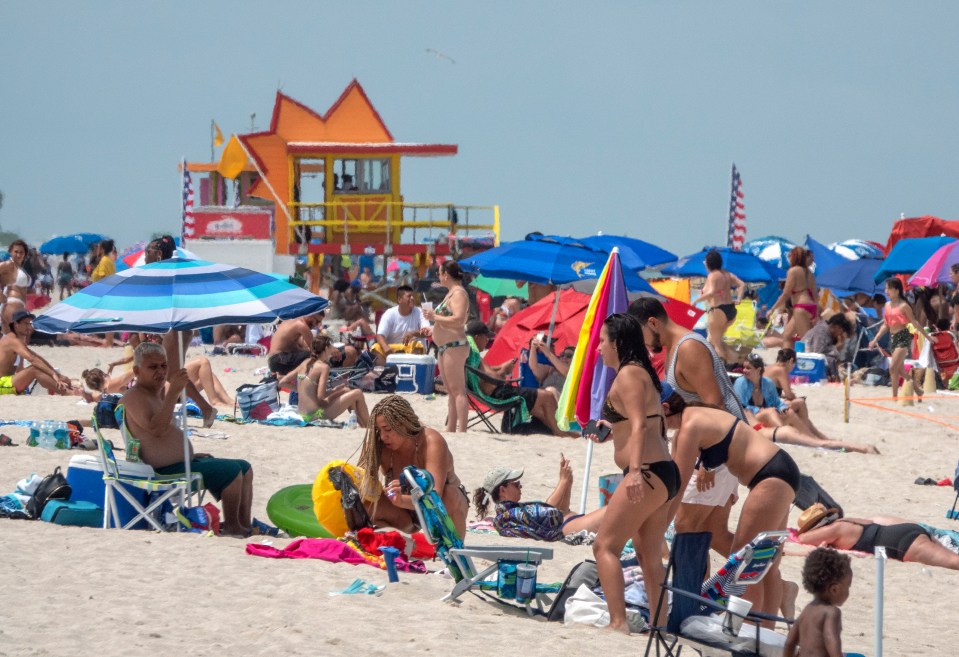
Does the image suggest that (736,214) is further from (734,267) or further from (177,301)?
(177,301)

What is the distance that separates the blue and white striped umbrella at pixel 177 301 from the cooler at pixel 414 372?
5846mm

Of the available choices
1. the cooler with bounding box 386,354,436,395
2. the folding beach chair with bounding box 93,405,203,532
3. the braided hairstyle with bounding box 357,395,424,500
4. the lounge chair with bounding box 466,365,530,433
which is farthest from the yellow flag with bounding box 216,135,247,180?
the braided hairstyle with bounding box 357,395,424,500

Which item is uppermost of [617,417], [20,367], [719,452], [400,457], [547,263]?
[547,263]

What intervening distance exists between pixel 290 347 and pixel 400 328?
2607mm

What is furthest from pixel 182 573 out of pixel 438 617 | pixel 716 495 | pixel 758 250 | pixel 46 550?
pixel 758 250

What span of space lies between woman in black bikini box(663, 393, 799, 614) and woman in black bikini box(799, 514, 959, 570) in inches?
95.4

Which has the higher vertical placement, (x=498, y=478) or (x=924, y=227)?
(x=924, y=227)

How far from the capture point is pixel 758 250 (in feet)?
101

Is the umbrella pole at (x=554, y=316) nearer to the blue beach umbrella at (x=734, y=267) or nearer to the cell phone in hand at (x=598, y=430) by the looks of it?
the cell phone in hand at (x=598, y=430)

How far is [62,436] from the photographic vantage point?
347 inches

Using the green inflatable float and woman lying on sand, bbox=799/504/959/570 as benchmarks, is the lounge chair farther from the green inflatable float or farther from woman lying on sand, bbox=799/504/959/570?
woman lying on sand, bbox=799/504/959/570

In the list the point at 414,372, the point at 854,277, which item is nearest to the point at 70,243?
the point at 854,277

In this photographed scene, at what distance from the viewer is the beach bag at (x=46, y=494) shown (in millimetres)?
6828

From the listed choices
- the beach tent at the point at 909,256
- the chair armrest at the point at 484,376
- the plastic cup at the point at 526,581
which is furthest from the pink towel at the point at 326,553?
the beach tent at the point at 909,256
